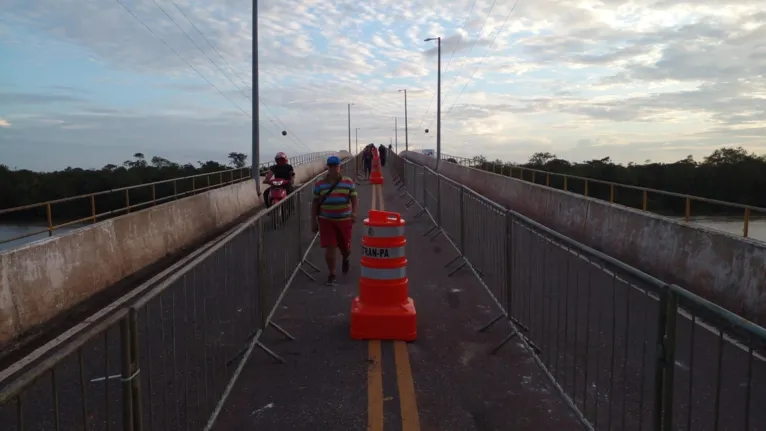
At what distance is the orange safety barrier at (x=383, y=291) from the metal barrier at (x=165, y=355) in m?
0.93

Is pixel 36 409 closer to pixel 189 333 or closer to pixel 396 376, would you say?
pixel 189 333

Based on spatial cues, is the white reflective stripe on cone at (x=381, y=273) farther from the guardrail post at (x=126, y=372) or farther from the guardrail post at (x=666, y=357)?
the guardrail post at (x=126, y=372)

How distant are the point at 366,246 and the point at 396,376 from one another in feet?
6.07

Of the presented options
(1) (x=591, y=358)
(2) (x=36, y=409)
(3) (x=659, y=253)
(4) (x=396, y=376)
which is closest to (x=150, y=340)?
(2) (x=36, y=409)

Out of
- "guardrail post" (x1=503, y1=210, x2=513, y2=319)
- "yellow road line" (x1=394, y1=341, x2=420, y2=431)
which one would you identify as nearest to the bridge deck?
"yellow road line" (x1=394, y1=341, x2=420, y2=431)

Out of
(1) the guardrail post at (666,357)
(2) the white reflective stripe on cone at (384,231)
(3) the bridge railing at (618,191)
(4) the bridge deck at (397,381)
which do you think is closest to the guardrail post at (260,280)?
(4) the bridge deck at (397,381)

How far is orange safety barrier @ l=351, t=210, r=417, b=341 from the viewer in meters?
6.77

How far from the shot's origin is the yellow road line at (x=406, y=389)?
190 inches

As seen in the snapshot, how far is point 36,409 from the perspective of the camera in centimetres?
323

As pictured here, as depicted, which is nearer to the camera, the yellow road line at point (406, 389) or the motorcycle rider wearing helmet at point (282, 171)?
the yellow road line at point (406, 389)

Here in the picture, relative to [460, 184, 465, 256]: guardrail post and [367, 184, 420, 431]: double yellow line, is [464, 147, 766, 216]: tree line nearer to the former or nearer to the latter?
[460, 184, 465, 256]: guardrail post

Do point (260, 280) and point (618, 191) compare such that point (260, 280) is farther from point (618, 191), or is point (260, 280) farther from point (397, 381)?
point (618, 191)

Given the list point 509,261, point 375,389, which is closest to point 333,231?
point 509,261

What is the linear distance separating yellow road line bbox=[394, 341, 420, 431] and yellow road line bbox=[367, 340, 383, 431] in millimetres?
171
